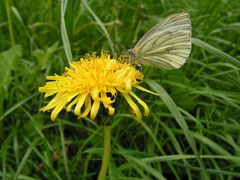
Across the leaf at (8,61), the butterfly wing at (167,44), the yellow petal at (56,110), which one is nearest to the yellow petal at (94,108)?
the yellow petal at (56,110)

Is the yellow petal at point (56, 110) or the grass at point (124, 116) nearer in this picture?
the yellow petal at point (56, 110)

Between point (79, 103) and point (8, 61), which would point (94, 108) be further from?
point (8, 61)

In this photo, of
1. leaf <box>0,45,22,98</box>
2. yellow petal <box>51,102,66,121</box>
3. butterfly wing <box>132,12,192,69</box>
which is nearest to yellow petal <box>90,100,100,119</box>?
yellow petal <box>51,102,66,121</box>

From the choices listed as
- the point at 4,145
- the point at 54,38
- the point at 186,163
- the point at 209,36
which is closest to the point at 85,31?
the point at 54,38

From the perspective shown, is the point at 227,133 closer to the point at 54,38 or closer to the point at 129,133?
the point at 129,133

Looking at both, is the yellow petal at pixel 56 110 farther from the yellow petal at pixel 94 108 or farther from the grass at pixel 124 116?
the grass at pixel 124 116

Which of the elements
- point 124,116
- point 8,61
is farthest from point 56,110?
point 8,61

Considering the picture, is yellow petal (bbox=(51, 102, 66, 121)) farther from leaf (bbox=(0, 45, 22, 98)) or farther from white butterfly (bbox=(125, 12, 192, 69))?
leaf (bbox=(0, 45, 22, 98))
